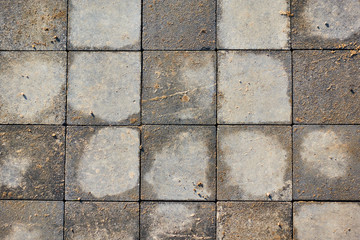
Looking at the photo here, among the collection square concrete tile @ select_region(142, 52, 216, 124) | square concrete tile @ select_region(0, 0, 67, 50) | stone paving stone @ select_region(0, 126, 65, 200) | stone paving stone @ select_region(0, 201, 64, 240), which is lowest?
stone paving stone @ select_region(0, 201, 64, 240)

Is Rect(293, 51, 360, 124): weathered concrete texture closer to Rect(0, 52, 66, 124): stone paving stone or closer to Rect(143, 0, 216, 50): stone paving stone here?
Rect(143, 0, 216, 50): stone paving stone

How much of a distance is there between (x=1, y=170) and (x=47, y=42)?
1.45 m

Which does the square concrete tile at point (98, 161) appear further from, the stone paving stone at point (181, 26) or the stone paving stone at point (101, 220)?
the stone paving stone at point (181, 26)

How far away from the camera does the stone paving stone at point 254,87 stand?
2877 mm

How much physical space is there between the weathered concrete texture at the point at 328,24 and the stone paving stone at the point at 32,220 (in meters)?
3.13

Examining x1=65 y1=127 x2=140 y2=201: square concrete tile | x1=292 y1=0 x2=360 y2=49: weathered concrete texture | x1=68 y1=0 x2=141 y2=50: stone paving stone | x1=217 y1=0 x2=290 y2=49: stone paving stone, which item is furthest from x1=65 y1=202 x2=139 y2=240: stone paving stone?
x1=292 y1=0 x2=360 y2=49: weathered concrete texture

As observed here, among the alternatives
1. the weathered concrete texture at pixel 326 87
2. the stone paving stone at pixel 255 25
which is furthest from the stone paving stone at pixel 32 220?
the weathered concrete texture at pixel 326 87

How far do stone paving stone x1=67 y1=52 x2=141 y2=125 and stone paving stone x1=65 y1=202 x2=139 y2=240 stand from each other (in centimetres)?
88

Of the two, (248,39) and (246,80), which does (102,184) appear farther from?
(248,39)

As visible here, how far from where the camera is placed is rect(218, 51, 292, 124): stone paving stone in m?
2.88

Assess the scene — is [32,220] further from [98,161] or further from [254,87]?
[254,87]

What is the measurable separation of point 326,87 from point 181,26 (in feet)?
5.45

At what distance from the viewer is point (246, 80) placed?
2.89 meters

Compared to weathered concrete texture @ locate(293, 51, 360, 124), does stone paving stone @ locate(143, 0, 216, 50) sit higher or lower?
higher
